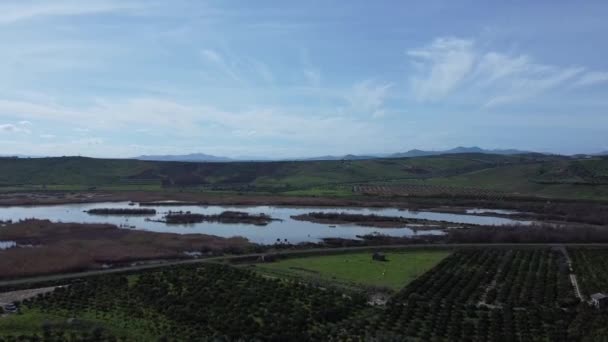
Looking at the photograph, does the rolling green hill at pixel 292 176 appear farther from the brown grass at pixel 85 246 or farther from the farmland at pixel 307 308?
the farmland at pixel 307 308

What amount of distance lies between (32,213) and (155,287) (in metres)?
46.2

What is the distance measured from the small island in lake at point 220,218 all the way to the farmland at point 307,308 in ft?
91.5

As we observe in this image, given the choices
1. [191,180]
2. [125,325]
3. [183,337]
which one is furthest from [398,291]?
[191,180]

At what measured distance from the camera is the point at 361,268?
3688 centimetres

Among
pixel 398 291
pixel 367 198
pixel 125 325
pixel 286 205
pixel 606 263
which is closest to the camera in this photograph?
pixel 125 325

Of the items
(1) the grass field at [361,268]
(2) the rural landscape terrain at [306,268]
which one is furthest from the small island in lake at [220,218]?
(1) the grass field at [361,268]

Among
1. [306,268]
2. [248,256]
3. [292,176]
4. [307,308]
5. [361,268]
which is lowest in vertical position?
[307,308]

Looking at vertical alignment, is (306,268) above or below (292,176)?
below

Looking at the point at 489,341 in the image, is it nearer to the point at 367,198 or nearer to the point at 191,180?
the point at 367,198

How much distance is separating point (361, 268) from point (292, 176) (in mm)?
92041

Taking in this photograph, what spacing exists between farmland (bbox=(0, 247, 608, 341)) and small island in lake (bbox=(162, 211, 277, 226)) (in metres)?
27.9

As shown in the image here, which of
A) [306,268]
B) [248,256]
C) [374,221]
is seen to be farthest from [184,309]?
[374,221]

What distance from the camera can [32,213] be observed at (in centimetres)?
6894

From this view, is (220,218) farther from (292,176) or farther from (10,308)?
(292,176)
